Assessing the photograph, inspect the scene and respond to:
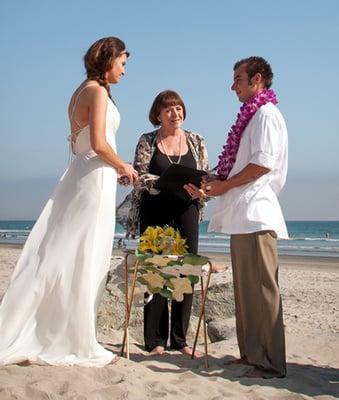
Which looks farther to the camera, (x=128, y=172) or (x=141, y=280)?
(x=141, y=280)

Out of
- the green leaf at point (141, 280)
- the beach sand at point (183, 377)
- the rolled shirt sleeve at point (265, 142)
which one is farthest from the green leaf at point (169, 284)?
the rolled shirt sleeve at point (265, 142)

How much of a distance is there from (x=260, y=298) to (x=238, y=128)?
1.20m

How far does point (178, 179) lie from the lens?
4.77 m

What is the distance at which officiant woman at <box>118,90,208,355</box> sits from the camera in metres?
5.16

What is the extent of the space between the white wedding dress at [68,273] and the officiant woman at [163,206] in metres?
0.77

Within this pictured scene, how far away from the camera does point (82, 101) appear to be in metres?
4.29

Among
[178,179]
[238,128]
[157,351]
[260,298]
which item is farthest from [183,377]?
[238,128]

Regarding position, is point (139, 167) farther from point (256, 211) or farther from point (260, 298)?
point (260, 298)

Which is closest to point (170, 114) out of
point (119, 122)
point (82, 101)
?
point (119, 122)

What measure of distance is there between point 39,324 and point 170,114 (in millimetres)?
2039

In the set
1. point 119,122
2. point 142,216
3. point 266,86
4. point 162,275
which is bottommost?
point 162,275

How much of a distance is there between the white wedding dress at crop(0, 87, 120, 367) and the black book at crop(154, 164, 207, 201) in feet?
1.58

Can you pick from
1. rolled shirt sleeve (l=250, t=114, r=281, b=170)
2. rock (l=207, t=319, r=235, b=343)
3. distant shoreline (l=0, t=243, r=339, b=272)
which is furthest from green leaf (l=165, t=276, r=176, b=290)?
distant shoreline (l=0, t=243, r=339, b=272)

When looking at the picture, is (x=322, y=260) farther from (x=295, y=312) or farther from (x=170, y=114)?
(x=170, y=114)
